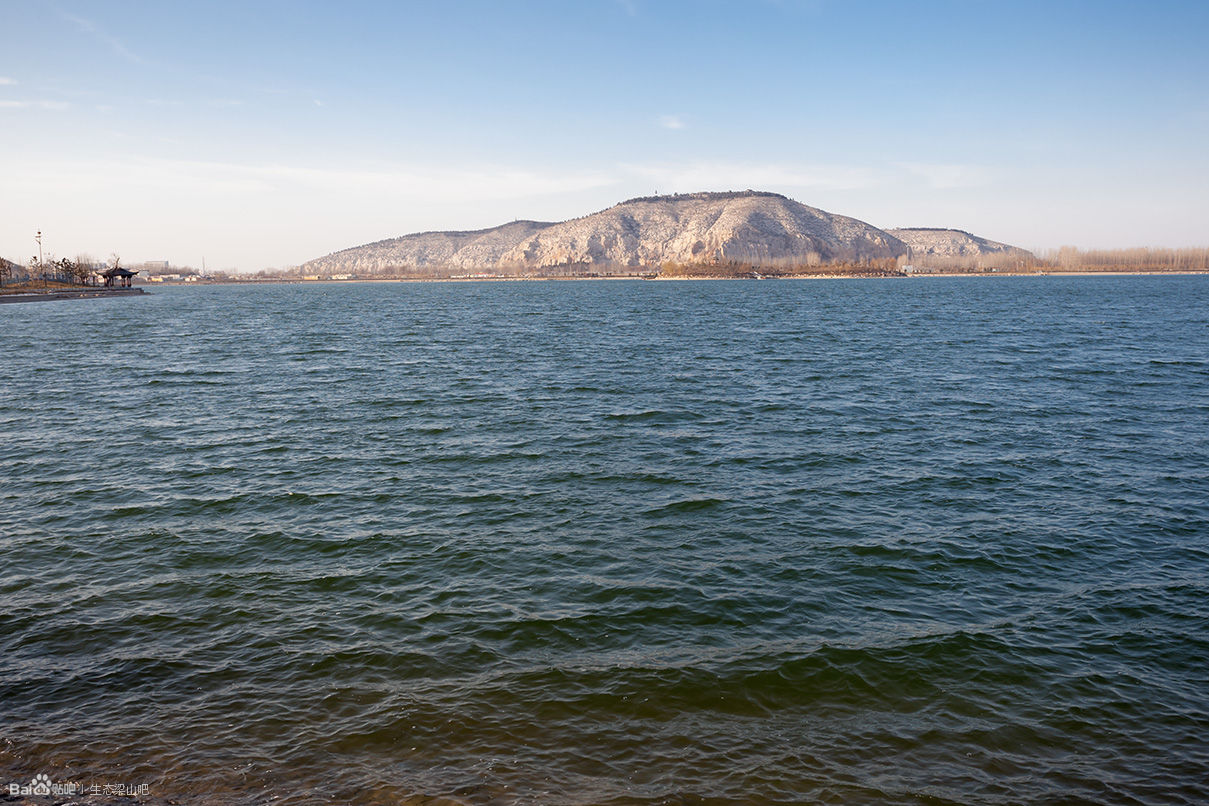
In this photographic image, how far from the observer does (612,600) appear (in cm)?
1560

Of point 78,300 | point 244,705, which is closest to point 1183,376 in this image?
point 244,705

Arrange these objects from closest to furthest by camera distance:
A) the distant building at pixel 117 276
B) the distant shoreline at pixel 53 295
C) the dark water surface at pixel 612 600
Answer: the dark water surface at pixel 612 600 < the distant shoreline at pixel 53 295 < the distant building at pixel 117 276

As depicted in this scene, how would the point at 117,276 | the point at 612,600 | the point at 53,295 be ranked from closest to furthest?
the point at 612,600, the point at 53,295, the point at 117,276

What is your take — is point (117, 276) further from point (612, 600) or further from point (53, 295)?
point (612, 600)

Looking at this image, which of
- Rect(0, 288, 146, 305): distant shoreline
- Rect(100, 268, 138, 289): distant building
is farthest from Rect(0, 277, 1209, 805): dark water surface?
Rect(100, 268, 138, 289): distant building

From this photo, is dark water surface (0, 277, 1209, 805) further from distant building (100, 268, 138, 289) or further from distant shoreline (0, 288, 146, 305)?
distant building (100, 268, 138, 289)

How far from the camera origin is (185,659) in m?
13.4

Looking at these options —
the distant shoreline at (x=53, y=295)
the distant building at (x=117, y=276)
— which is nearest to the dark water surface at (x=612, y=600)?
the distant shoreline at (x=53, y=295)

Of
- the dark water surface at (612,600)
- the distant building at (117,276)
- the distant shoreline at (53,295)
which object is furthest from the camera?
the distant building at (117,276)

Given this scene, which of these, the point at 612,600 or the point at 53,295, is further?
the point at 53,295

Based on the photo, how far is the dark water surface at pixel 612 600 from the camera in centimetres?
1063

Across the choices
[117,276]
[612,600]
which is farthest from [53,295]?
[612,600]

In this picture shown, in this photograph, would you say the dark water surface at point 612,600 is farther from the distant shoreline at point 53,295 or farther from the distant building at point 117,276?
the distant building at point 117,276

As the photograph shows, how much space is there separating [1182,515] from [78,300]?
18687cm
